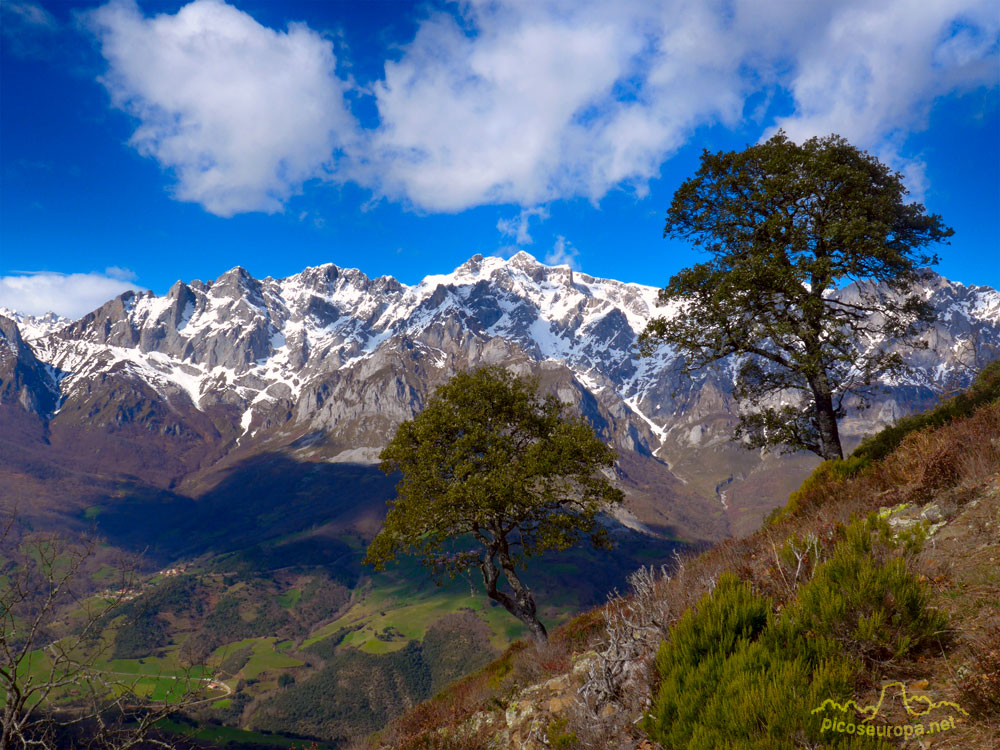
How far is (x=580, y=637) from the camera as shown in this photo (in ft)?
49.3

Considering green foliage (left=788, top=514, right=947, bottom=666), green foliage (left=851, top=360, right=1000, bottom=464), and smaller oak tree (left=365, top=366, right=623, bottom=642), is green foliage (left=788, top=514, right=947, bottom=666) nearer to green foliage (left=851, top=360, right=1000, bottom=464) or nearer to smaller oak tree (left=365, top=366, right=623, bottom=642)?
green foliage (left=851, top=360, right=1000, bottom=464)

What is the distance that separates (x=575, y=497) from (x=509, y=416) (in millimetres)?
4642

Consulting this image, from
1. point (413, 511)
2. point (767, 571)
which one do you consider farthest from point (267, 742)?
point (767, 571)

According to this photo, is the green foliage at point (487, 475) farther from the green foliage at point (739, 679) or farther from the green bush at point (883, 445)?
the green foliage at point (739, 679)

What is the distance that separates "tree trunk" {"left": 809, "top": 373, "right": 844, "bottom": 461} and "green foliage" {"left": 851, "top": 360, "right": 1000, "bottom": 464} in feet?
2.08

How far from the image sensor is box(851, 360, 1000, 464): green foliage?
53.7 ft

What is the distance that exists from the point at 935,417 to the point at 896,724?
16145 mm

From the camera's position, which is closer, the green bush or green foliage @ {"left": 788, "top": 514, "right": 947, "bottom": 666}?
green foliage @ {"left": 788, "top": 514, "right": 947, "bottom": 666}

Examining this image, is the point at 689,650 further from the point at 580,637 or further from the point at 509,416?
the point at 509,416

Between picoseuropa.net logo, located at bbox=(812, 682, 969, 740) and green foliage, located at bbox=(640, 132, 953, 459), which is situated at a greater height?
green foliage, located at bbox=(640, 132, 953, 459)

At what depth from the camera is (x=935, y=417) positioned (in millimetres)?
17547

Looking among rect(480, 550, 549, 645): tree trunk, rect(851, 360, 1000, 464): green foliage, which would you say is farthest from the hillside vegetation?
rect(480, 550, 549, 645): tree trunk

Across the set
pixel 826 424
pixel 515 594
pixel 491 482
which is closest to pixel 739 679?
pixel 491 482

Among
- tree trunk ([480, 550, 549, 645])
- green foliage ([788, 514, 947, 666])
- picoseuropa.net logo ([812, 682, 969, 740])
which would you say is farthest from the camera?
tree trunk ([480, 550, 549, 645])
